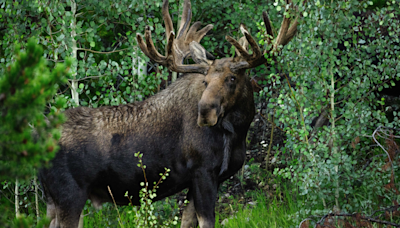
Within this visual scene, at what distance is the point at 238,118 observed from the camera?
14.3ft

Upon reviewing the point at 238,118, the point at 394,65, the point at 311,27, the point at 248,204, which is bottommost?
the point at 248,204

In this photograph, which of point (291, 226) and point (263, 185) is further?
point (263, 185)

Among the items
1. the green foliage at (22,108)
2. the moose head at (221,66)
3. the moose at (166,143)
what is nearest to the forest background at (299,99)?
the green foliage at (22,108)

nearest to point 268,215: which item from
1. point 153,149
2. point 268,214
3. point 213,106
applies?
point 268,214

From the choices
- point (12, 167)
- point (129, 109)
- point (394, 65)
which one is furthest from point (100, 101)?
point (12, 167)

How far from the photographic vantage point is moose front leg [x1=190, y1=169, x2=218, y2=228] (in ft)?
13.9

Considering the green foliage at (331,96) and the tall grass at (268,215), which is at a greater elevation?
the green foliage at (331,96)

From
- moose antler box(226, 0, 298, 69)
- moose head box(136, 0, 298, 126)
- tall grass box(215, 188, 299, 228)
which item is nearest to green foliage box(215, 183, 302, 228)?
tall grass box(215, 188, 299, 228)

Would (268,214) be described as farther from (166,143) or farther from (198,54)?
(198,54)

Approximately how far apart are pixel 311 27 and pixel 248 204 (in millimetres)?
2597

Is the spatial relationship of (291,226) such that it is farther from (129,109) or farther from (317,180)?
(129,109)

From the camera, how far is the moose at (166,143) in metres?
4.10

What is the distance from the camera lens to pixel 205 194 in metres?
4.25

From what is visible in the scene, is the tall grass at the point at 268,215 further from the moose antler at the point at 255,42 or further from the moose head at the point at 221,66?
the moose antler at the point at 255,42
